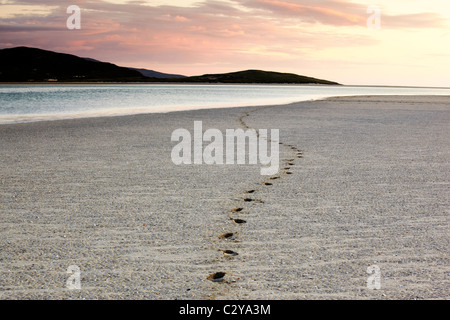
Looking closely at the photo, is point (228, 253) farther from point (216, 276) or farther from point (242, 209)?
point (242, 209)

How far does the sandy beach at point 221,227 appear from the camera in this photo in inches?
141

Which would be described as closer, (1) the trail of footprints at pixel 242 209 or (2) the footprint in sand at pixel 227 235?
(1) the trail of footprints at pixel 242 209

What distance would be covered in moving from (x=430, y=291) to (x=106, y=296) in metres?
2.38

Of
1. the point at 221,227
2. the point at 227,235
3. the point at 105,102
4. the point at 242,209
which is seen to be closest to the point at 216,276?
the point at 227,235

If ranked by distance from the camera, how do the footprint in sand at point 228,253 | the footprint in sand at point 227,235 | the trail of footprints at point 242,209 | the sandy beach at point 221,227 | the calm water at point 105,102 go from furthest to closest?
1. the calm water at point 105,102
2. the footprint in sand at point 227,235
3. the footprint in sand at point 228,253
4. the trail of footprints at point 242,209
5. the sandy beach at point 221,227

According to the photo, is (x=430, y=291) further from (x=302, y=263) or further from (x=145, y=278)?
(x=145, y=278)

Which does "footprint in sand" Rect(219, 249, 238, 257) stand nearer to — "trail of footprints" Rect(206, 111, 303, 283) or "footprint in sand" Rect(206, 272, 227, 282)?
"trail of footprints" Rect(206, 111, 303, 283)

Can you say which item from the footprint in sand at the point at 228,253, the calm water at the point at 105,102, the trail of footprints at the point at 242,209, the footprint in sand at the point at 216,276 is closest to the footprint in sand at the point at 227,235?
the trail of footprints at the point at 242,209

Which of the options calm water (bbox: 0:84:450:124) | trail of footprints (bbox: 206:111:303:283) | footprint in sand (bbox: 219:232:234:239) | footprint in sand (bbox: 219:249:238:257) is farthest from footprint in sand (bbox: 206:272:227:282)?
calm water (bbox: 0:84:450:124)

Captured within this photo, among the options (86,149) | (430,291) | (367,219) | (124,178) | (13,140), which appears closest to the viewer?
(430,291)

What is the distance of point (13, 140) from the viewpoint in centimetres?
1245

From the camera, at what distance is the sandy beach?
11.8 feet

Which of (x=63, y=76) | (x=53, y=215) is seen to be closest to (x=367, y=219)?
→ (x=53, y=215)

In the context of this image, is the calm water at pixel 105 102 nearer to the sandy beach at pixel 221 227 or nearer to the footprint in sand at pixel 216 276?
the sandy beach at pixel 221 227
